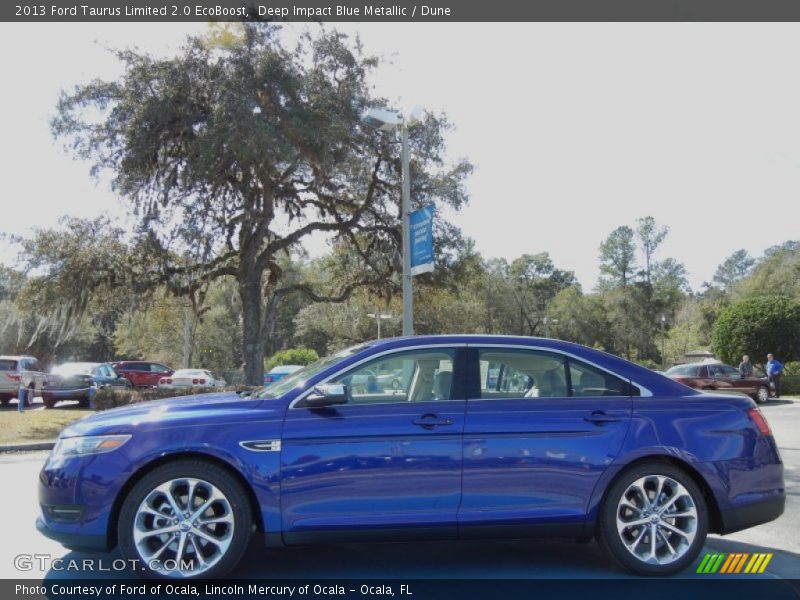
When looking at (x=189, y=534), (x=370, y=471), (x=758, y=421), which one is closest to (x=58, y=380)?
(x=189, y=534)

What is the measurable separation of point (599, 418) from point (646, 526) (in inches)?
32.0

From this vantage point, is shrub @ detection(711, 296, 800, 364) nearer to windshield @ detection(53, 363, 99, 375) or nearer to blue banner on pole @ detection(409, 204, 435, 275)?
blue banner on pole @ detection(409, 204, 435, 275)

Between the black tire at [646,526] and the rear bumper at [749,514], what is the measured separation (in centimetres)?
17

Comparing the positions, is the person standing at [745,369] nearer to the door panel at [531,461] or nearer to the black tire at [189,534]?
the door panel at [531,461]

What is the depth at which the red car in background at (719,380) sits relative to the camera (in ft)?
81.4

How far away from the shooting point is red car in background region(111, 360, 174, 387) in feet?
106

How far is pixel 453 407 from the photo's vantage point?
4875 millimetres

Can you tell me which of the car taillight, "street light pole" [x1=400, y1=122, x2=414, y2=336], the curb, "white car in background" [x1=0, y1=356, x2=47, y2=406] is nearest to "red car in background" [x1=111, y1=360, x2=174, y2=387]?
"white car in background" [x1=0, y1=356, x2=47, y2=406]

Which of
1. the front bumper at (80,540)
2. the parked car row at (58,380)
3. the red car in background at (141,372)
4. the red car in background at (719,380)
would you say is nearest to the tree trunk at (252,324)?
the parked car row at (58,380)

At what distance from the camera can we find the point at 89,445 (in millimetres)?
4641

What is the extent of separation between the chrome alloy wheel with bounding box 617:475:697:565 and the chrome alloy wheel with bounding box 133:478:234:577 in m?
2.71

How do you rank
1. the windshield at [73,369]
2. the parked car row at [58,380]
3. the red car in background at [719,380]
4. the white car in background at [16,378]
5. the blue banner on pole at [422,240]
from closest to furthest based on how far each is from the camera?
the blue banner on pole at [422,240]
the parked car row at [58,380]
the white car in background at [16,378]
the windshield at [73,369]
the red car in background at [719,380]

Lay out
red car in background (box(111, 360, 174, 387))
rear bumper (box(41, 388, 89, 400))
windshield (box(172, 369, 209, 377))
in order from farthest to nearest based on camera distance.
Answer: red car in background (box(111, 360, 174, 387)) → windshield (box(172, 369, 209, 377)) → rear bumper (box(41, 388, 89, 400))
